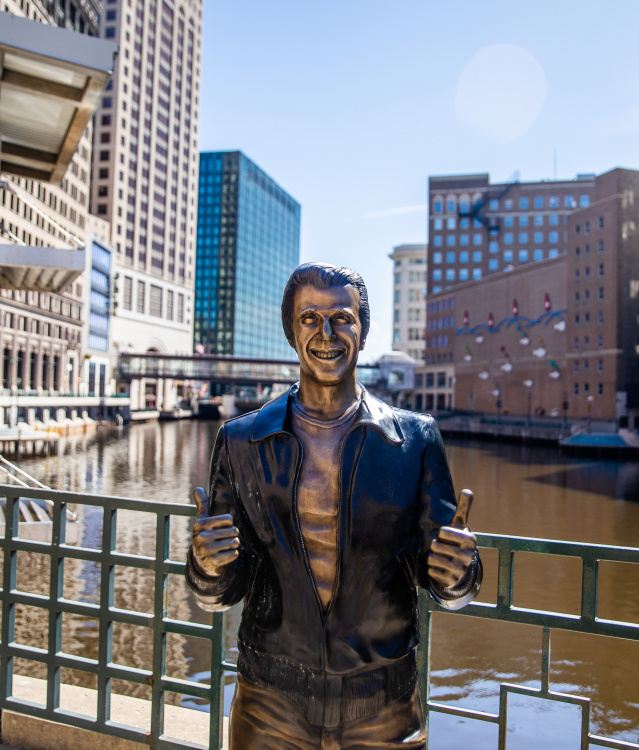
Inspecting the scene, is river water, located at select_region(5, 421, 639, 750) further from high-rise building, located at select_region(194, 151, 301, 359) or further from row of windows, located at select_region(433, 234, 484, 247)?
high-rise building, located at select_region(194, 151, 301, 359)

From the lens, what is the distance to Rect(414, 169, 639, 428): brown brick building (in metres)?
58.5

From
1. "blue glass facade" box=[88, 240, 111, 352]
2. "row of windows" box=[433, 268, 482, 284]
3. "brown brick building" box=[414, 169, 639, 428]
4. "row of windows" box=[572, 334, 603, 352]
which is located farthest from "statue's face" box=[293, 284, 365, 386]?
A: "row of windows" box=[433, 268, 482, 284]

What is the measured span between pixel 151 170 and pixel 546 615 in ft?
352

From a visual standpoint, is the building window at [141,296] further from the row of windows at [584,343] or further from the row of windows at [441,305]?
the row of windows at [584,343]

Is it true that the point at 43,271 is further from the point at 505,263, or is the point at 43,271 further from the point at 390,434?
the point at 505,263

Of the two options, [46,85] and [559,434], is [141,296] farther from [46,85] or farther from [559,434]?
[46,85]

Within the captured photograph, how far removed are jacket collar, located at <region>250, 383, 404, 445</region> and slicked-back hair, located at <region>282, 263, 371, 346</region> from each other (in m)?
0.25

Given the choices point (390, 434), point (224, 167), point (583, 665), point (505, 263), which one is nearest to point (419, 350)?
point (505, 263)

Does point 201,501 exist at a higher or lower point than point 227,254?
lower

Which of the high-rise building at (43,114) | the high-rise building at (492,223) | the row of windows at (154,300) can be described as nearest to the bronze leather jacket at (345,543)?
the high-rise building at (43,114)

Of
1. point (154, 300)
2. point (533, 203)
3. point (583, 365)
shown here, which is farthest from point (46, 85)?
point (533, 203)

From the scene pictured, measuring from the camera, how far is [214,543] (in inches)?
82.4

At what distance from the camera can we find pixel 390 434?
7.53 ft

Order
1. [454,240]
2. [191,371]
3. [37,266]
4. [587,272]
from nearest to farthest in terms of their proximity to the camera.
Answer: [37,266] < [587,272] < [191,371] < [454,240]
